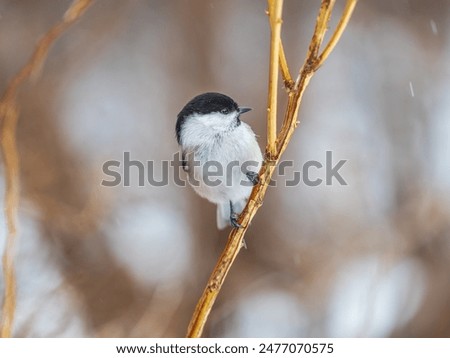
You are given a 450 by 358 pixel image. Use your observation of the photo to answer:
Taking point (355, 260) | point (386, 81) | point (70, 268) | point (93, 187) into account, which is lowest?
point (355, 260)

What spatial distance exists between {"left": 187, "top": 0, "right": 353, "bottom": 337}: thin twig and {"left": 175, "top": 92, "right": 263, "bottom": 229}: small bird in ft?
1.35

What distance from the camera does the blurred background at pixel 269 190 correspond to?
1628 millimetres

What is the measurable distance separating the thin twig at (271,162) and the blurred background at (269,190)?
859 millimetres

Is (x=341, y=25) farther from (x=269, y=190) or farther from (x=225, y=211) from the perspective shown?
(x=269, y=190)

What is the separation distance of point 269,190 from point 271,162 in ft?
Result: 3.48

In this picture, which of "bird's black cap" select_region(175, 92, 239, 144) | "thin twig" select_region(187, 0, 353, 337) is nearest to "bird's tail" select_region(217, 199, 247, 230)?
"bird's black cap" select_region(175, 92, 239, 144)

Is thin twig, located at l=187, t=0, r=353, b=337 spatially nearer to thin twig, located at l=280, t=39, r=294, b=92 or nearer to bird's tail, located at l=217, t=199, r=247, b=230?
thin twig, located at l=280, t=39, r=294, b=92

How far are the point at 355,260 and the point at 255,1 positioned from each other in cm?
102

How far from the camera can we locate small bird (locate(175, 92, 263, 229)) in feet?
3.86

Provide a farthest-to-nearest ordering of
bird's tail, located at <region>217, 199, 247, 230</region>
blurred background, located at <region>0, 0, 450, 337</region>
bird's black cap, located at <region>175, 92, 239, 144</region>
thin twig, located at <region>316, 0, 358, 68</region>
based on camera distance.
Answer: blurred background, located at <region>0, 0, 450, 337</region>
bird's tail, located at <region>217, 199, 247, 230</region>
bird's black cap, located at <region>175, 92, 239, 144</region>
thin twig, located at <region>316, 0, 358, 68</region>

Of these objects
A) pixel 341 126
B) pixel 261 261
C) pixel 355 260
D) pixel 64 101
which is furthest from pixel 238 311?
pixel 64 101

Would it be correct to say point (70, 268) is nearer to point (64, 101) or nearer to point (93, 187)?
point (93, 187)

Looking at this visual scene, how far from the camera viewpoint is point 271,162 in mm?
717
